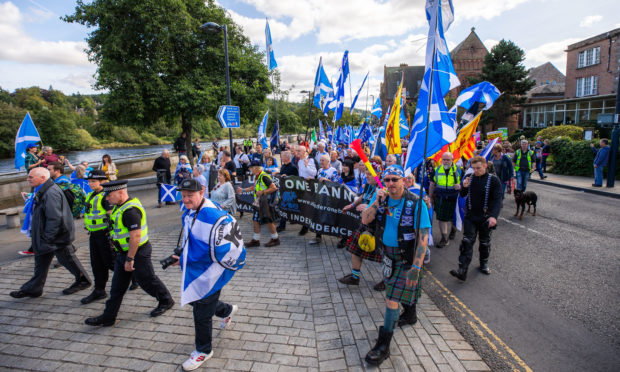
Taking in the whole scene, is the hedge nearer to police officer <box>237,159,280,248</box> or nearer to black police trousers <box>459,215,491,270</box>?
black police trousers <box>459,215,491,270</box>

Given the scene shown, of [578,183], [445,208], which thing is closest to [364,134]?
[445,208]

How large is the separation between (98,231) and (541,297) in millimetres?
6221

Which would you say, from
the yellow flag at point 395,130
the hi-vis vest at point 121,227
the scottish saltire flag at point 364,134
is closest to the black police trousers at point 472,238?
the yellow flag at point 395,130

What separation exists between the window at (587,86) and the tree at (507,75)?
14.0 ft

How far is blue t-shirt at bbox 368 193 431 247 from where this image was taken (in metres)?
3.15

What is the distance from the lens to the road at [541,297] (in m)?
3.29

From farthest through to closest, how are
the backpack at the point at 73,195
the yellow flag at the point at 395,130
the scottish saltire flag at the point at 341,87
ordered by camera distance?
the scottish saltire flag at the point at 341,87
the backpack at the point at 73,195
the yellow flag at the point at 395,130

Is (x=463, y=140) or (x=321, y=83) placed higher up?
(x=321, y=83)

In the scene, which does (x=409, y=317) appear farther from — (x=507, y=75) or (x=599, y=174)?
(x=507, y=75)

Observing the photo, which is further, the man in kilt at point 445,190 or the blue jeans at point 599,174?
the blue jeans at point 599,174

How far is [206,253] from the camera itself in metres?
2.98

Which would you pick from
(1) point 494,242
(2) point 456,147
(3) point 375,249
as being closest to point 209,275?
A: (3) point 375,249

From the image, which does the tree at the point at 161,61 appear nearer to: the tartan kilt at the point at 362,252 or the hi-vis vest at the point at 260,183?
the hi-vis vest at the point at 260,183

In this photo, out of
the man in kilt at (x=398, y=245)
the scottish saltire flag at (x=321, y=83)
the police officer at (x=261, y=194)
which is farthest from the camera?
the scottish saltire flag at (x=321, y=83)
